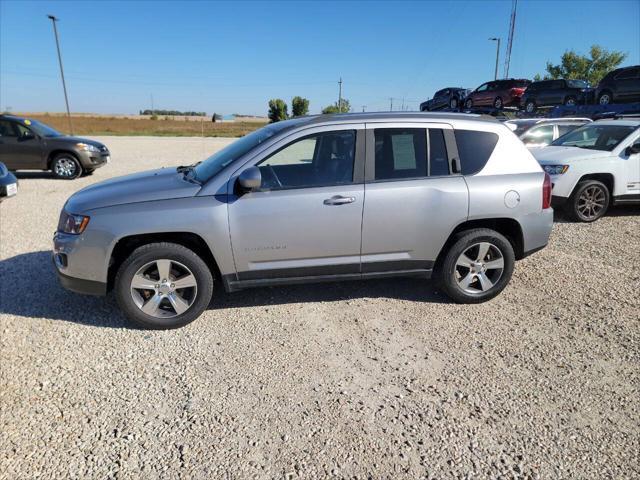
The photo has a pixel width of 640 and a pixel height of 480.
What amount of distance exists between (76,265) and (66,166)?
959 centimetres

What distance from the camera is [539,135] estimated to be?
425 inches

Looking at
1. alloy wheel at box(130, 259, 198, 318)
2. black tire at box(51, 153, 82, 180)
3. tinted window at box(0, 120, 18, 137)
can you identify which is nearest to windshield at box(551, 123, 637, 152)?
alloy wheel at box(130, 259, 198, 318)

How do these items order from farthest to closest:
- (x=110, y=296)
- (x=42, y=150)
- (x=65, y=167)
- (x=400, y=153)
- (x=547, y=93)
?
(x=547, y=93) → (x=65, y=167) → (x=42, y=150) → (x=110, y=296) → (x=400, y=153)

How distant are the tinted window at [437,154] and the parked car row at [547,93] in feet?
54.8

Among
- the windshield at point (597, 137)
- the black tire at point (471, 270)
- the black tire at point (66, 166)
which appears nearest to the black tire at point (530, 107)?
the windshield at point (597, 137)

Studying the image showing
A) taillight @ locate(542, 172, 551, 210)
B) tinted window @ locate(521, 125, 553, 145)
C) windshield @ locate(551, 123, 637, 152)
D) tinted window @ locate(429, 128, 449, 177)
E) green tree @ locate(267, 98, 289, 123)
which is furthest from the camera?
green tree @ locate(267, 98, 289, 123)

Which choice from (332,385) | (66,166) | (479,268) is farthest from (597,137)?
(66,166)

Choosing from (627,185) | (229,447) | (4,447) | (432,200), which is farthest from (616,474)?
(627,185)

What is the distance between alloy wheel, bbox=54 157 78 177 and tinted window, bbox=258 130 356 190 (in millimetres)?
10104

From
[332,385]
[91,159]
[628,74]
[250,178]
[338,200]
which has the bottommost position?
[332,385]

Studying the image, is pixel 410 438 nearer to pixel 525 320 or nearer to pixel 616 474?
pixel 616 474

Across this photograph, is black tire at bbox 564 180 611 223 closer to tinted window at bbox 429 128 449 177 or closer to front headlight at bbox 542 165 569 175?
front headlight at bbox 542 165 569 175

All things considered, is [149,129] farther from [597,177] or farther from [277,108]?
[597,177]

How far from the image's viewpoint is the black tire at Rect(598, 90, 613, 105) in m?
17.0
